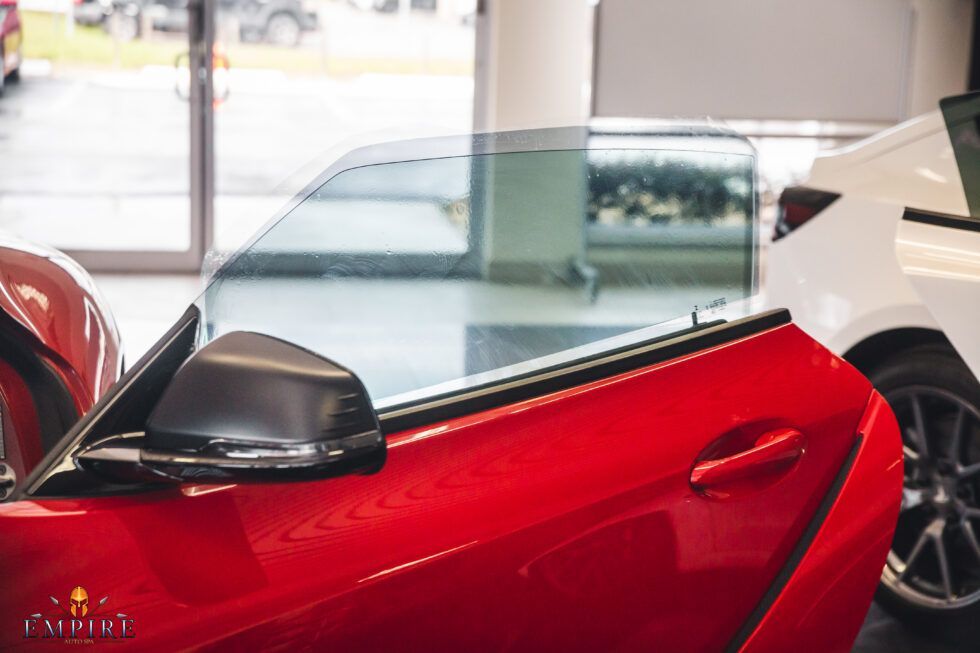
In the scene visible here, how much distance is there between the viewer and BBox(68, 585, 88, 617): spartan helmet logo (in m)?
0.84

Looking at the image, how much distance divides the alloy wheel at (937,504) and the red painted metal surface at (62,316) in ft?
5.31

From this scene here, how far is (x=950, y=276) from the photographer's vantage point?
2.10 meters

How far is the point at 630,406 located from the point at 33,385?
0.86 metres

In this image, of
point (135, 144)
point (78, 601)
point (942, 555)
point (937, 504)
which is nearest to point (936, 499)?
point (937, 504)

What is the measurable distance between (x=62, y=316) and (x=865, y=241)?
1.69 meters

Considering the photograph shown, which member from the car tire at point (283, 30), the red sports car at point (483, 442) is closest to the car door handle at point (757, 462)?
the red sports car at point (483, 442)

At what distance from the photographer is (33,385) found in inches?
57.2

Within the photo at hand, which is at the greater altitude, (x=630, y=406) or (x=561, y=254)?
(x=561, y=254)

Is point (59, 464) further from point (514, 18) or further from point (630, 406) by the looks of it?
point (514, 18)

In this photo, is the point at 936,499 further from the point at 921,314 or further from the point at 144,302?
the point at 144,302

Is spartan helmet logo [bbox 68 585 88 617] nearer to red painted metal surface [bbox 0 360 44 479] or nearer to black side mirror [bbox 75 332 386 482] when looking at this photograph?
black side mirror [bbox 75 332 386 482]

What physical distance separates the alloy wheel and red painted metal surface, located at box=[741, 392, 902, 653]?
4.01ft

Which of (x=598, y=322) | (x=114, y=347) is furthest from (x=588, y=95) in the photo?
(x=598, y=322)

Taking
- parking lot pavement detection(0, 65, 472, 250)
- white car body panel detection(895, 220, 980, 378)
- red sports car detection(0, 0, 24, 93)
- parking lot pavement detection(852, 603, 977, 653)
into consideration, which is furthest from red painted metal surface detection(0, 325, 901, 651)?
red sports car detection(0, 0, 24, 93)
